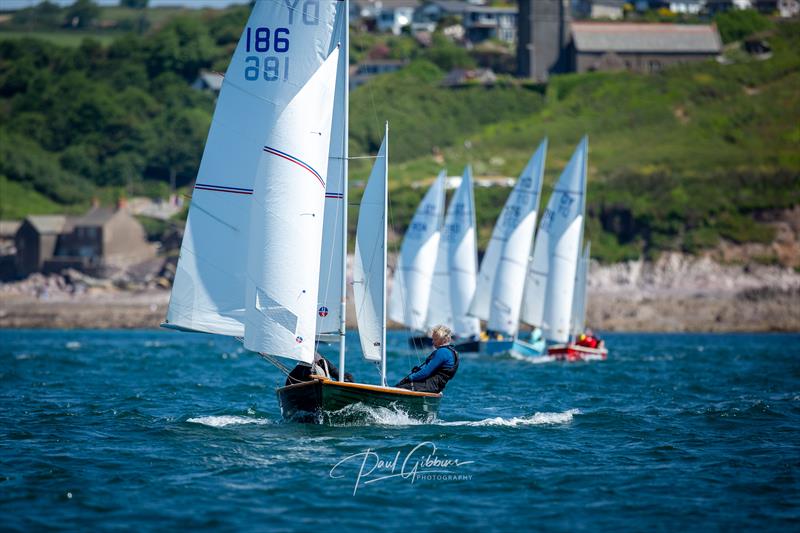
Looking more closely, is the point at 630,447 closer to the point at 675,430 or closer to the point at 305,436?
the point at 675,430

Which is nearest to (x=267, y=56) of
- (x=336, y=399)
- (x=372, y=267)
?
(x=372, y=267)

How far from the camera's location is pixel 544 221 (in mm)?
45938

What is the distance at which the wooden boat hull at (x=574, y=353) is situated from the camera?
1697 inches

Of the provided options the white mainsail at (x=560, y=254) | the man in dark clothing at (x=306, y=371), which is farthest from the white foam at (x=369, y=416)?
the white mainsail at (x=560, y=254)

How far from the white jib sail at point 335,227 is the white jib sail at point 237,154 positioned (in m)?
0.95

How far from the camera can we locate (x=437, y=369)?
21.1 meters

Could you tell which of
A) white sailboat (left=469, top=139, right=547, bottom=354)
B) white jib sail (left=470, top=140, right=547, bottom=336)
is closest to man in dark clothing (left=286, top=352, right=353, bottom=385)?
→ white sailboat (left=469, top=139, right=547, bottom=354)

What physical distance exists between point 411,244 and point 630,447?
30.1 metres

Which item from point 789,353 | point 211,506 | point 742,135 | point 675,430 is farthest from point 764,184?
point 211,506

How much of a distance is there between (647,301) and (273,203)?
194ft

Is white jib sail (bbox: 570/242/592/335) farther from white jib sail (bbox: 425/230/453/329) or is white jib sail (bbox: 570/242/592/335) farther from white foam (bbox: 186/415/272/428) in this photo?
white foam (bbox: 186/415/272/428)

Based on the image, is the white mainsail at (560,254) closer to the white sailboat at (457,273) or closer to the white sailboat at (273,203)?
the white sailboat at (457,273)

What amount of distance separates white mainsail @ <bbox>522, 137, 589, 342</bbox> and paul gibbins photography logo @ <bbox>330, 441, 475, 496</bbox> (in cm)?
2669

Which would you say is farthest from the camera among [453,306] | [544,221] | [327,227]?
[453,306]
